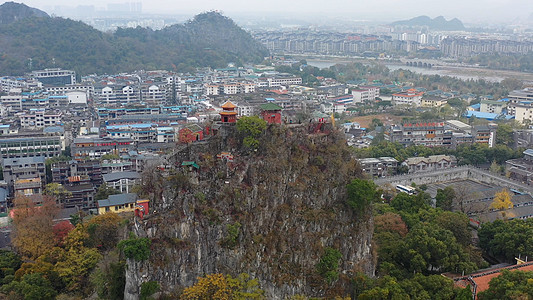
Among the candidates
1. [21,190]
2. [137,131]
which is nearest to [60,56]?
[137,131]

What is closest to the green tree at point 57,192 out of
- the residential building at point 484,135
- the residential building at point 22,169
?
the residential building at point 22,169

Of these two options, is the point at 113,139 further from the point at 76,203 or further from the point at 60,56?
the point at 60,56

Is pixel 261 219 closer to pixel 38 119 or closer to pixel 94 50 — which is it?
pixel 38 119

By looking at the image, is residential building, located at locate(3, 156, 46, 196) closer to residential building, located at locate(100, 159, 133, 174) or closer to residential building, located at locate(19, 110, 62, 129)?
residential building, located at locate(100, 159, 133, 174)

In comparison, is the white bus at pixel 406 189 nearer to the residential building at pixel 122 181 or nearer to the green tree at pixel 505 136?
the green tree at pixel 505 136

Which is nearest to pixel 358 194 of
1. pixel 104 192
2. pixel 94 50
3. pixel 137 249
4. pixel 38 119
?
pixel 137 249

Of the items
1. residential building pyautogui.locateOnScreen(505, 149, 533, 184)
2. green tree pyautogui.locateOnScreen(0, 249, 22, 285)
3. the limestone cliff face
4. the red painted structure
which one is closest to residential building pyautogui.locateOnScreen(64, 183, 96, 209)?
green tree pyautogui.locateOnScreen(0, 249, 22, 285)

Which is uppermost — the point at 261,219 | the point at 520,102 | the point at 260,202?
the point at 520,102
